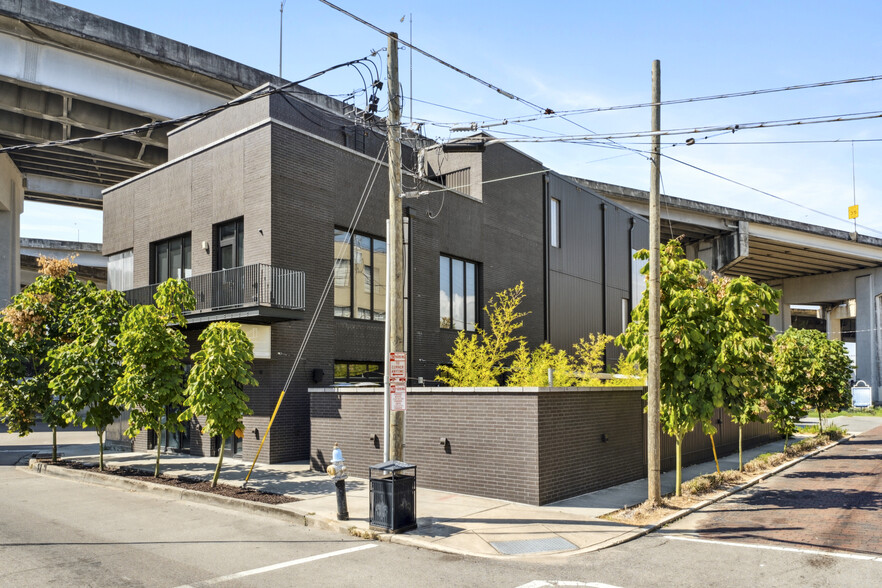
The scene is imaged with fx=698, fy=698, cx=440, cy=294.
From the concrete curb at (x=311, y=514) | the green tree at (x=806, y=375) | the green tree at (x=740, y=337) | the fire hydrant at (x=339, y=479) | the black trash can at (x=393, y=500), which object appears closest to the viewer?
the concrete curb at (x=311, y=514)

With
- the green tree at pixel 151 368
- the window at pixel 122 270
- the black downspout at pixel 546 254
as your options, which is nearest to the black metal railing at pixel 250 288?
the green tree at pixel 151 368

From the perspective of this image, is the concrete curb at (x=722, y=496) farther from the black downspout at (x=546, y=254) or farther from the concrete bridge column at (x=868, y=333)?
the concrete bridge column at (x=868, y=333)

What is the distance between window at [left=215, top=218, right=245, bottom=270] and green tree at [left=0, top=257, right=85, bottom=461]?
162 inches

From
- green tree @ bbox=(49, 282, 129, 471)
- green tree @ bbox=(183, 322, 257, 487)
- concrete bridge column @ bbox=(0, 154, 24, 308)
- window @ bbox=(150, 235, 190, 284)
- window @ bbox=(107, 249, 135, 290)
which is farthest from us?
concrete bridge column @ bbox=(0, 154, 24, 308)

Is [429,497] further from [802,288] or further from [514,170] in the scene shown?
[802,288]

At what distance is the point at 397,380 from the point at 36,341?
13.2 meters

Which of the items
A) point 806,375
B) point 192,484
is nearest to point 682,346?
point 192,484

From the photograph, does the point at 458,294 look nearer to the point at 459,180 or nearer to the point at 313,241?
the point at 459,180

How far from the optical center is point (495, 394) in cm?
1431

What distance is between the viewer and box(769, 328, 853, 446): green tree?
25.5m

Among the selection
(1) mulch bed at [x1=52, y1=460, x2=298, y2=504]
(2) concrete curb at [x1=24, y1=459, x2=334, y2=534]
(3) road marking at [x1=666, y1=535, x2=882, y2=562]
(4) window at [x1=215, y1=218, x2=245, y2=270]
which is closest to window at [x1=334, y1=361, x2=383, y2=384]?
(4) window at [x1=215, y1=218, x2=245, y2=270]

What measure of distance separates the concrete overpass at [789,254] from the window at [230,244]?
29.5 meters

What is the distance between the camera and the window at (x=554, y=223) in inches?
1206

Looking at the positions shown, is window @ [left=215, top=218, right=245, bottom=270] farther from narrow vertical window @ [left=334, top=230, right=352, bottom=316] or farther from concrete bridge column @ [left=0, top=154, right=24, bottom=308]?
concrete bridge column @ [left=0, top=154, right=24, bottom=308]
